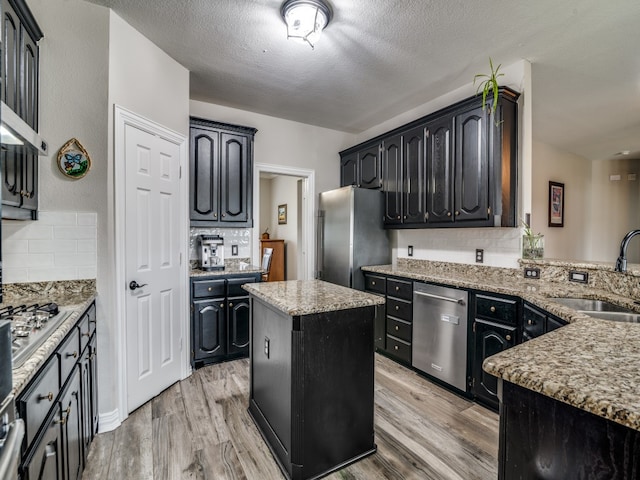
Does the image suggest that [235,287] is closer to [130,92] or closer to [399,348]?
[399,348]

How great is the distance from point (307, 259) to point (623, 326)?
Result: 3.30 m

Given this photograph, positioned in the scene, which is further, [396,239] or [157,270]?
[396,239]

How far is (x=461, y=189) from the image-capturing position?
9.30ft

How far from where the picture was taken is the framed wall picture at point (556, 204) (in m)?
4.98

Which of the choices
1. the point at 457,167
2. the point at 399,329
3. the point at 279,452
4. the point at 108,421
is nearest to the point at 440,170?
the point at 457,167

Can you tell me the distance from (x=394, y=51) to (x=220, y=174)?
6.53ft

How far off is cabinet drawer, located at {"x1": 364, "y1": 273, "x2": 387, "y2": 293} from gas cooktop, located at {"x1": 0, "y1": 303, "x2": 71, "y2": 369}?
262 cm

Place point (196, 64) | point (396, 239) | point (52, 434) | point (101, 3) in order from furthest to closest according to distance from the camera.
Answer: point (396, 239), point (196, 64), point (101, 3), point (52, 434)

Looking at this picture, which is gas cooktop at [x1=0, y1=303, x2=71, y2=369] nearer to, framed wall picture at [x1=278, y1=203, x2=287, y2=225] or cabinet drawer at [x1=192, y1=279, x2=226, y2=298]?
cabinet drawer at [x1=192, y1=279, x2=226, y2=298]

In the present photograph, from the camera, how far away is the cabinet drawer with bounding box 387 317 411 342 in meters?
3.05

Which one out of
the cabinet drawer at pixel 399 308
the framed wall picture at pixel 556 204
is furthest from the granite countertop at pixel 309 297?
the framed wall picture at pixel 556 204

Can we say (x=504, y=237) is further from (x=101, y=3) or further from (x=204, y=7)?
(x=101, y=3)

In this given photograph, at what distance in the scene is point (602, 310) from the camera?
2.01m

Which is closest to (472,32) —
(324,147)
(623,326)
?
(623,326)
